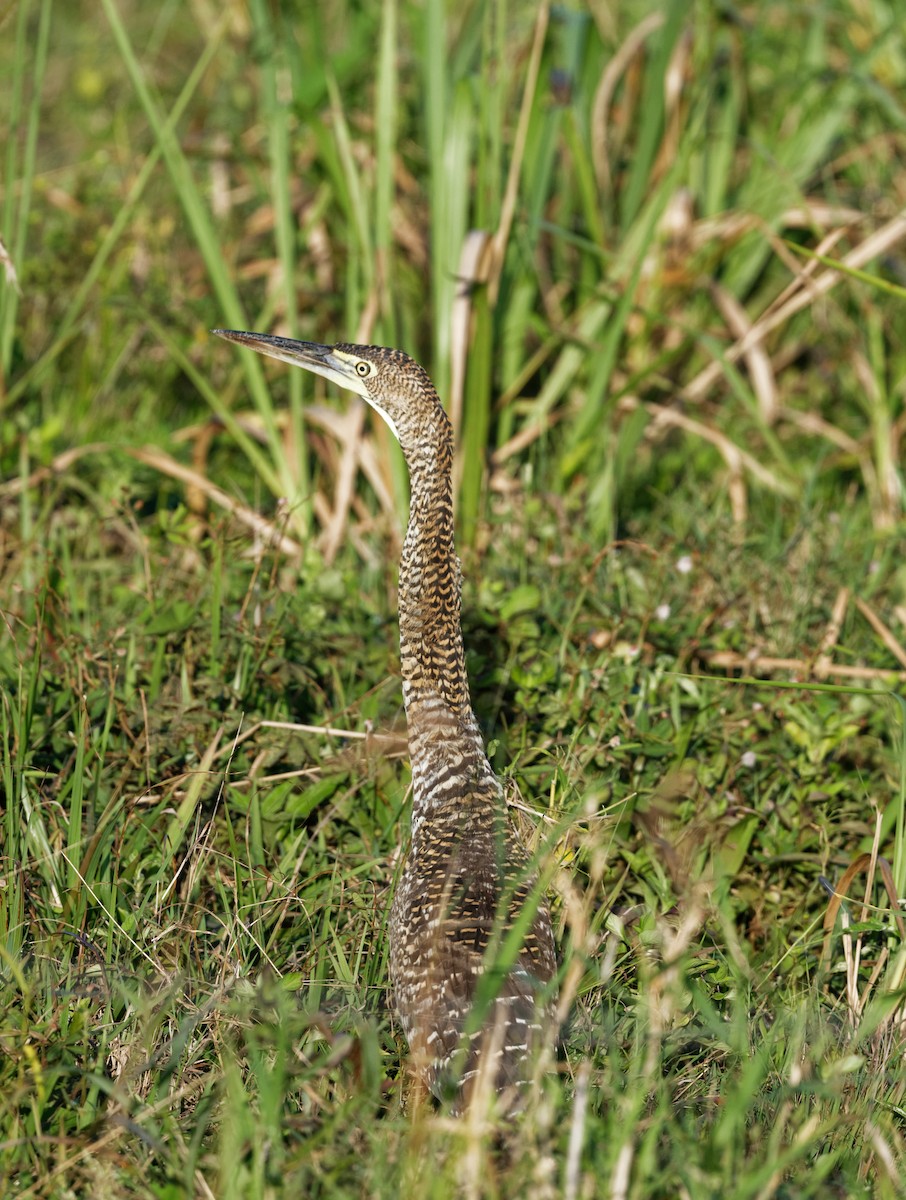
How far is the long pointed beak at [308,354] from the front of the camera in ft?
13.3

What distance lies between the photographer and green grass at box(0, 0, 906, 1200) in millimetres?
3182

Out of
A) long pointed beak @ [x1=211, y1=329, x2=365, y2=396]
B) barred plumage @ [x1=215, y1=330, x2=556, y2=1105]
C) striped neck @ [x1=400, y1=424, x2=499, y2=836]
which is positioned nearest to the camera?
barred plumage @ [x1=215, y1=330, x2=556, y2=1105]

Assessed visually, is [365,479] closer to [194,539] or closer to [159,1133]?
[194,539]

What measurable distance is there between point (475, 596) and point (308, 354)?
1361 mm

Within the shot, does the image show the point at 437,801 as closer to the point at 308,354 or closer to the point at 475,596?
the point at 308,354

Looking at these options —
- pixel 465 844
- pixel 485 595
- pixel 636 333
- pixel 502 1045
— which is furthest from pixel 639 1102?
pixel 636 333

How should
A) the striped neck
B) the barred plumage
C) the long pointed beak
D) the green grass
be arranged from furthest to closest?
the long pointed beak, the striped neck, the barred plumage, the green grass

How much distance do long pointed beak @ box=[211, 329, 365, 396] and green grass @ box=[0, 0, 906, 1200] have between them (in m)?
0.79

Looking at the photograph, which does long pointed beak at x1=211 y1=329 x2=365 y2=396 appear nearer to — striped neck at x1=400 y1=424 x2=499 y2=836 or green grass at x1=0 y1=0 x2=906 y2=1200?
striped neck at x1=400 y1=424 x2=499 y2=836

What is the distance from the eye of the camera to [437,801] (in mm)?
3812

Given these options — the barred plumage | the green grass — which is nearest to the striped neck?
the barred plumage

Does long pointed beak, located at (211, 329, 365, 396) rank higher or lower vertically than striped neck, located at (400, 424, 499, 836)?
higher

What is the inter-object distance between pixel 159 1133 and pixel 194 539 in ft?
7.77

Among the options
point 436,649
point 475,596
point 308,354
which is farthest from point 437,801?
point 475,596
